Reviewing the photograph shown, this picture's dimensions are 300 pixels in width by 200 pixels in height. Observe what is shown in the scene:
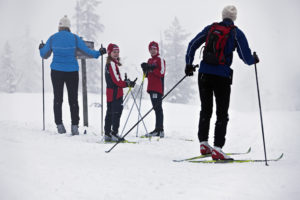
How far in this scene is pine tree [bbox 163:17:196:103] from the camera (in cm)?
2728

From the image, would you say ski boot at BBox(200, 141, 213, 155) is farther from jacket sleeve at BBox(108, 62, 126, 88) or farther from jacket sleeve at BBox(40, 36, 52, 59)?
jacket sleeve at BBox(40, 36, 52, 59)

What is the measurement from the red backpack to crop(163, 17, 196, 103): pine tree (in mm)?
22388

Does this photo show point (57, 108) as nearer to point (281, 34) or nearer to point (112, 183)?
point (112, 183)

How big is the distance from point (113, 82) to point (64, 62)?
1.32 metres

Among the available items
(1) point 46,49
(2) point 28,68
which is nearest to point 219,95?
(1) point 46,49

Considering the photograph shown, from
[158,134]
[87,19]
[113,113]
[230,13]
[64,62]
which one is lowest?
[158,134]

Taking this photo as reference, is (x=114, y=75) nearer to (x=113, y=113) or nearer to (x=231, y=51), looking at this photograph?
(x=113, y=113)

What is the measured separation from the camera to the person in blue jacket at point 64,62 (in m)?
6.48

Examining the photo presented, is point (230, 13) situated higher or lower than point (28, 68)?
lower

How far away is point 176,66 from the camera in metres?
27.9

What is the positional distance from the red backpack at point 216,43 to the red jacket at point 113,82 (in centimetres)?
271

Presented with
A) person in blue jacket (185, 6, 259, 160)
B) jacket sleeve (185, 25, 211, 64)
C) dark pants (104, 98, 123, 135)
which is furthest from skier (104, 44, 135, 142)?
person in blue jacket (185, 6, 259, 160)

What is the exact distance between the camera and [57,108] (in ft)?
21.8

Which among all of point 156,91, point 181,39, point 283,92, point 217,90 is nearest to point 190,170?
point 217,90
